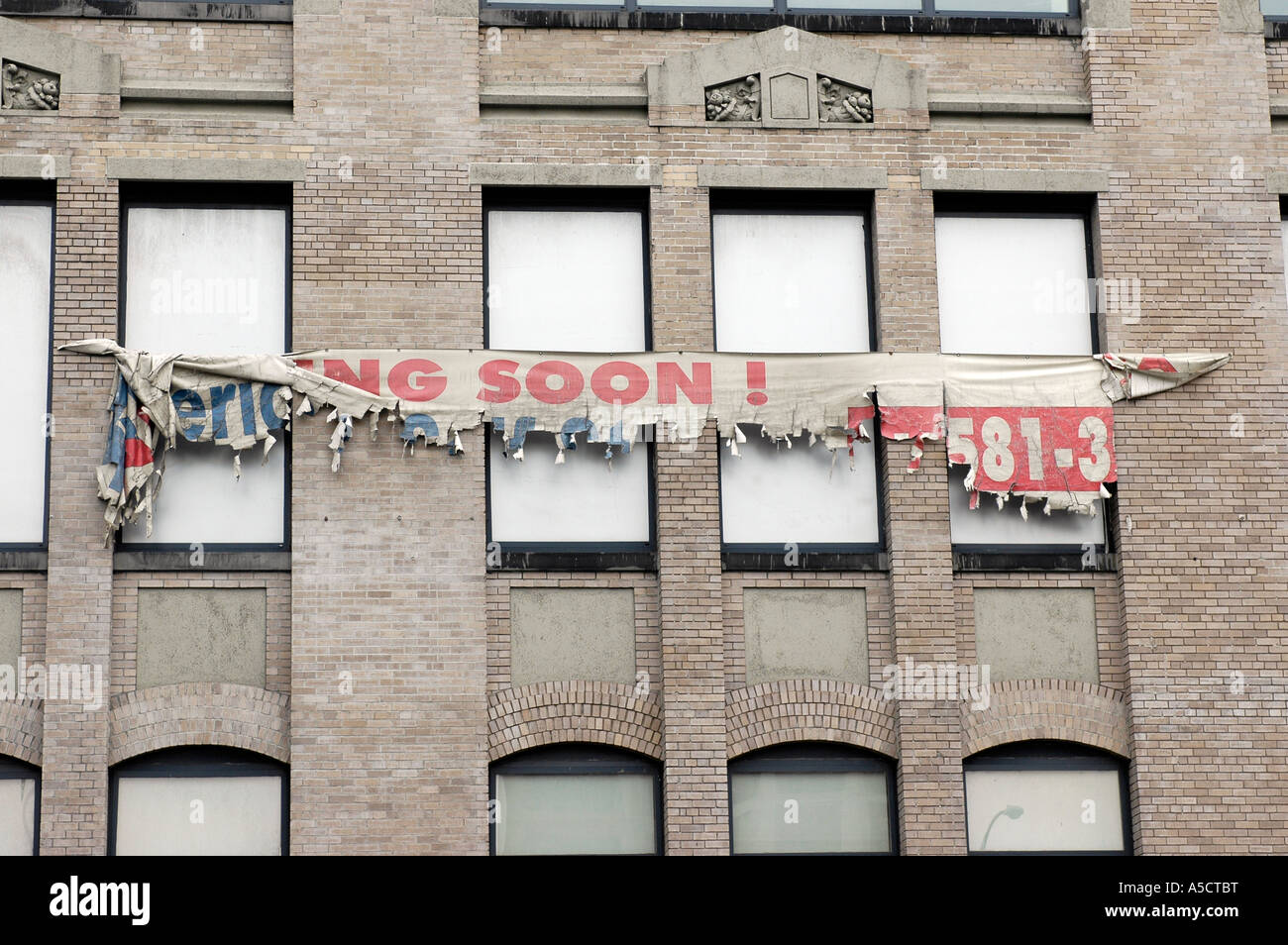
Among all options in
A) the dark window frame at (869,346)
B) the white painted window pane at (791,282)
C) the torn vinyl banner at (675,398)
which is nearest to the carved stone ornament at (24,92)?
the torn vinyl banner at (675,398)

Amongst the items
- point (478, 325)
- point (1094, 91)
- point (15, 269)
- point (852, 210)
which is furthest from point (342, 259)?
point (1094, 91)

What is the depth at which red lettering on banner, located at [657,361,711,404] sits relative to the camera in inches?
721

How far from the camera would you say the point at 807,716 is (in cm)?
1773

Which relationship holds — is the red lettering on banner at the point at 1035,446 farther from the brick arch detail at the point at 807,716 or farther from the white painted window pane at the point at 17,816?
the white painted window pane at the point at 17,816

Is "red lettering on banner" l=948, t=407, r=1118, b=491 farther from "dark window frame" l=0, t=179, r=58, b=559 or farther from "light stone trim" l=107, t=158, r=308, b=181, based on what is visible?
"dark window frame" l=0, t=179, r=58, b=559

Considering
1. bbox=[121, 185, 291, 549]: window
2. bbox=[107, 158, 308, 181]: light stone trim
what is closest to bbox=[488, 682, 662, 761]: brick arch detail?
bbox=[121, 185, 291, 549]: window

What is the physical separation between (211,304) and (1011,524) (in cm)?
765

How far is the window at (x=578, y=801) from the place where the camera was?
17.5 meters

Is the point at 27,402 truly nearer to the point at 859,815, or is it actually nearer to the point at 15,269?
the point at 15,269

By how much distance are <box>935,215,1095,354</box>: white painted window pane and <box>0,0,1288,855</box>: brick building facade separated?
0.91 ft

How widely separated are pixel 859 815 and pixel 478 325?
220 inches

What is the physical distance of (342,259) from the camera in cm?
1827
